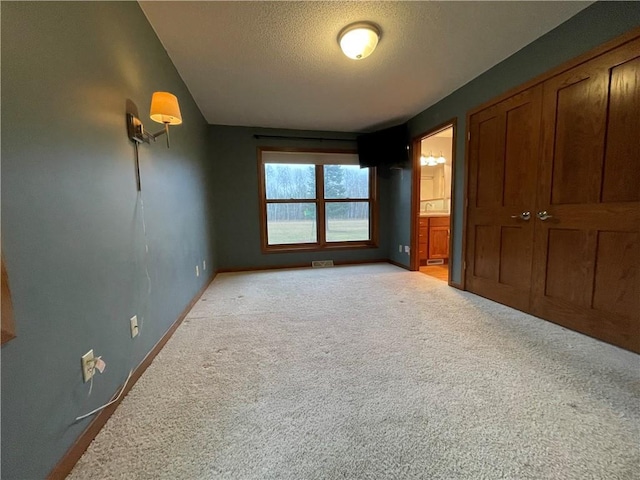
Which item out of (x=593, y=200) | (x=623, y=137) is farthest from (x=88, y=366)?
(x=623, y=137)

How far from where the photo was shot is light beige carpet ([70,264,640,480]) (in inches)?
37.5

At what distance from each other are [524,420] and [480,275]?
1.92 meters

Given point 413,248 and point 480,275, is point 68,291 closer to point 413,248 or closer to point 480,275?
point 480,275

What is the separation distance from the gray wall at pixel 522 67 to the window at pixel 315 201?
2.96 feet

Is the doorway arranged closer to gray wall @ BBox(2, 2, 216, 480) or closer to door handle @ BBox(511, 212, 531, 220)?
door handle @ BBox(511, 212, 531, 220)

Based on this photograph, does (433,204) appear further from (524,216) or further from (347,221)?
(524,216)

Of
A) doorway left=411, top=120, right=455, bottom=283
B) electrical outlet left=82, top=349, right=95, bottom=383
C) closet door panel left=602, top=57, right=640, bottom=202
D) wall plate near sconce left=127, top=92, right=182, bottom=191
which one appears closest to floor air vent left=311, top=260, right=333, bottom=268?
doorway left=411, top=120, right=455, bottom=283

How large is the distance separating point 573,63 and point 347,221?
336 cm

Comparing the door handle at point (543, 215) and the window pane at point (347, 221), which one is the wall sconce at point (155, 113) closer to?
the door handle at point (543, 215)

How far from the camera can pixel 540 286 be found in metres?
2.20

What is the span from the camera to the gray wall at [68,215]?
31.2 inches

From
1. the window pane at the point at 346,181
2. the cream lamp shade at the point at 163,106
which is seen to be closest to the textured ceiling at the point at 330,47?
the cream lamp shade at the point at 163,106

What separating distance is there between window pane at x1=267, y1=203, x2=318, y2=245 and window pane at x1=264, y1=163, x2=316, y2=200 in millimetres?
172

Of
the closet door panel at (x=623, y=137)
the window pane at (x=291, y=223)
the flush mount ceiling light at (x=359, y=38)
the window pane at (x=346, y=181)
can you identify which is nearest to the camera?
the closet door panel at (x=623, y=137)
